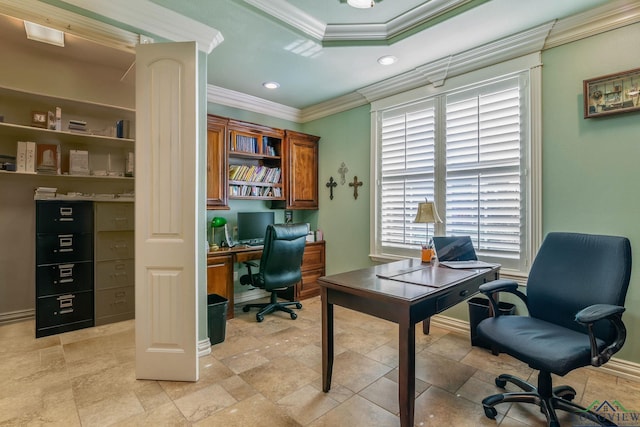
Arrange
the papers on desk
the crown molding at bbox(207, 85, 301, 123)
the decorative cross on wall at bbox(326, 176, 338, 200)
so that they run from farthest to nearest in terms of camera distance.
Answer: the decorative cross on wall at bbox(326, 176, 338, 200) < the crown molding at bbox(207, 85, 301, 123) < the papers on desk

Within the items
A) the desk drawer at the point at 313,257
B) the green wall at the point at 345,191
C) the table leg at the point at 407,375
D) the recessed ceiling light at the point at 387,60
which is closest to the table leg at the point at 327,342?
the table leg at the point at 407,375

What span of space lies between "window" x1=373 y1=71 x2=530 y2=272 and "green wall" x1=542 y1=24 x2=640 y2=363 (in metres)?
0.19

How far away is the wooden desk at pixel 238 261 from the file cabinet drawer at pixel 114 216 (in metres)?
0.95

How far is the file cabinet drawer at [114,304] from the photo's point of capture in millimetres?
3113

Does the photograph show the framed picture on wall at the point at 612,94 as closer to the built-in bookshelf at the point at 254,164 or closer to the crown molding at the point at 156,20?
the crown molding at the point at 156,20

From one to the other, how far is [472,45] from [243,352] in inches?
132

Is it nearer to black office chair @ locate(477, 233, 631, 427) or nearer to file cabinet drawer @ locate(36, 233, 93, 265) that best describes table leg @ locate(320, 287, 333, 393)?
black office chair @ locate(477, 233, 631, 427)

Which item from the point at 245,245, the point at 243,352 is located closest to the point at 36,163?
the point at 245,245

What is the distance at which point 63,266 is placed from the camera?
2.90 metres

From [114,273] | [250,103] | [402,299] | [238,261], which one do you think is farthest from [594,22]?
[114,273]

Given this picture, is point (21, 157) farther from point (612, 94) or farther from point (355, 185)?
point (612, 94)

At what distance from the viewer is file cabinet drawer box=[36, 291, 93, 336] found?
2.79 m

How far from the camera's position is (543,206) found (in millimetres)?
2570

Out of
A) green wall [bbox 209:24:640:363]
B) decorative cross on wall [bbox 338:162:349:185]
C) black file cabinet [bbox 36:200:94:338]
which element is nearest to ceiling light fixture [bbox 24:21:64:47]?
black file cabinet [bbox 36:200:94:338]
